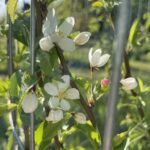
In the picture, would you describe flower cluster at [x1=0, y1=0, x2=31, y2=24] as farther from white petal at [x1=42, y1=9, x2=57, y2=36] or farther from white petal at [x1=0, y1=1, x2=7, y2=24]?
white petal at [x1=42, y1=9, x2=57, y2=36]

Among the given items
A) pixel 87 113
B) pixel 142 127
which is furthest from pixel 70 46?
pixel 142 127

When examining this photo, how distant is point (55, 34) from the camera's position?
0.65m

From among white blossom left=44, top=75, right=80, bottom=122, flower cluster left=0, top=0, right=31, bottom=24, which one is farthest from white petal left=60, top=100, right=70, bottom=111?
flower cluster left=0, top=0, right=31, bottom=24

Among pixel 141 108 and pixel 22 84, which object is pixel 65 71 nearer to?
pixel 22 84

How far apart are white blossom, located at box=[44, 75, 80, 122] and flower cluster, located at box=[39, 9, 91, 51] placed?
0.05 m

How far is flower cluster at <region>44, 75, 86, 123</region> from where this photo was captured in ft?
2.15

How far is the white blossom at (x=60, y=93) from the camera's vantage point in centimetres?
66

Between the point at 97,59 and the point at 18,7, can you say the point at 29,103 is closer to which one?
the point at 97,59

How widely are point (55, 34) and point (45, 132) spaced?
17cm

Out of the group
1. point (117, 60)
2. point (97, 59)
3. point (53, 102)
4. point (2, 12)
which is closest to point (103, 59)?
point (97, 59)

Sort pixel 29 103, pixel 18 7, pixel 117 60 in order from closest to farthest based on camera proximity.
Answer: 1. pixel 117 60
2. pixel 29 103
3. pixel 18 7

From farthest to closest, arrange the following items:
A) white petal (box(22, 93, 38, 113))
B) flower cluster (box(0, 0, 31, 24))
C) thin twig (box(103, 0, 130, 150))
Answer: flower cluster (box(0, 0, 31, 24)), white petal (box(22, 93, 38, 113)), thin twig (box(103, 0, 130, 150))

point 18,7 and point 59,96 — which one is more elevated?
point 18,7

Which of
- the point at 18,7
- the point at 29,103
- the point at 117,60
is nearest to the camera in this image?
the point at 117,60
